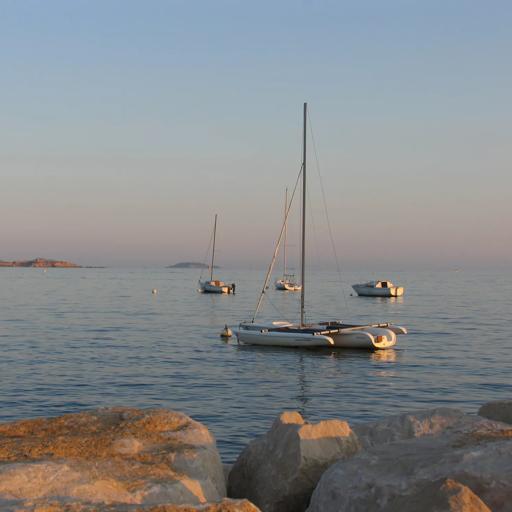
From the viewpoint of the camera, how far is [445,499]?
647 cm

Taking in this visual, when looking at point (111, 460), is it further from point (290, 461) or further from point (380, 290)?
point (380, 290)

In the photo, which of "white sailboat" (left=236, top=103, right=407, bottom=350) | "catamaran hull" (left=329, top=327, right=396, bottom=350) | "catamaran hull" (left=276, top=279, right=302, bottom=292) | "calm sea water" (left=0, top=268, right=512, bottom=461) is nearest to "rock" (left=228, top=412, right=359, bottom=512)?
"calm sea water" (left=0, top=268, right=512, bottom=461)

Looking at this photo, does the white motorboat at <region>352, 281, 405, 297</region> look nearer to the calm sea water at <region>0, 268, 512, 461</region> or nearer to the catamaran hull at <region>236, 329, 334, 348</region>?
the calm sea water at <region>0, 268, 512, 461</region>

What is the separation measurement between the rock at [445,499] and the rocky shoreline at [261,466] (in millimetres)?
10

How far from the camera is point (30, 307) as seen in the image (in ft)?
251

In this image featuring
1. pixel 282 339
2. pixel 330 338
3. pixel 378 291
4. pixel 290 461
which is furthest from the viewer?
pixel 378 291

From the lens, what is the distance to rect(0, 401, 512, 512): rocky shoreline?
6816mm

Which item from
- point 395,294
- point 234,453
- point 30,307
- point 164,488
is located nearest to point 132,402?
point 234,453

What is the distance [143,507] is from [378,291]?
10285cm

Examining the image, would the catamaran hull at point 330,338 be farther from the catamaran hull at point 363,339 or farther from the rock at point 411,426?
the rock at point 411,426

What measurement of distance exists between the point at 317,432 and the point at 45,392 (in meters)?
18.1

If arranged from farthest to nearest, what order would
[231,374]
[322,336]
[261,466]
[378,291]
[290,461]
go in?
[378,291] < [322,336] < [231,374] < [261,466] < [290,461]

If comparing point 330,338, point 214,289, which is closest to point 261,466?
point 330,338

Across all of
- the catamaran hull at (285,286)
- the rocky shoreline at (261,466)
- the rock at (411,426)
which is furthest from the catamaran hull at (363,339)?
the catamaran hull at (285,286)
